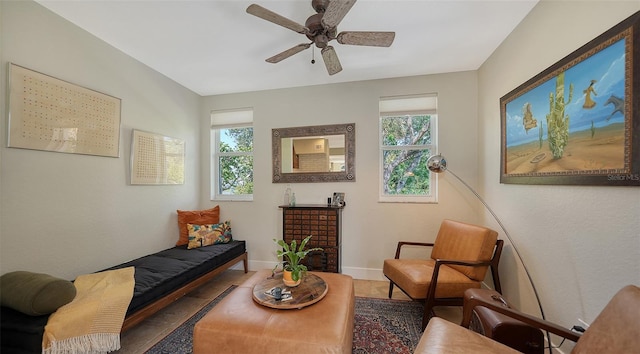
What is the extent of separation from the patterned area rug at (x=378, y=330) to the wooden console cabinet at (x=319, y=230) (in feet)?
2.02

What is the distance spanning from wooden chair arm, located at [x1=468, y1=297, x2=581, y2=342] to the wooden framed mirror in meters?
1.93

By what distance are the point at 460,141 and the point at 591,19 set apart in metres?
1.57

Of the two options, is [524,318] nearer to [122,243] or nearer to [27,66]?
[122,243]

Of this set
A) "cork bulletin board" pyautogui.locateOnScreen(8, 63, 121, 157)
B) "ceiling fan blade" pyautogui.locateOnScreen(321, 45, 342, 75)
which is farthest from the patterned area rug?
"ceiling fan blade" pyautogui.locateOnScreen(321, 45, 342, 75)

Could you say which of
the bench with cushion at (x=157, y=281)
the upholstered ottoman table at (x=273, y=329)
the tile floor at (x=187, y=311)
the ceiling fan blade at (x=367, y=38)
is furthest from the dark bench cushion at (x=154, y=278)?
the ceiling fan blade at (x=367, y=38)

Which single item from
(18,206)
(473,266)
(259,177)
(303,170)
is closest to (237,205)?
(259,177)

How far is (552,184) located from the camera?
1569 millimetres

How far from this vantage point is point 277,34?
2.09m

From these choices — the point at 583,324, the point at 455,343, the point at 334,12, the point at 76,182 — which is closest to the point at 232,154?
the point at 76,182

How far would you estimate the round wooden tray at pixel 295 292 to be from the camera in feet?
4.84

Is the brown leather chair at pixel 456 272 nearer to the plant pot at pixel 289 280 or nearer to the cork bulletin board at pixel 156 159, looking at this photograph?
the plant pot at pixel 289 280

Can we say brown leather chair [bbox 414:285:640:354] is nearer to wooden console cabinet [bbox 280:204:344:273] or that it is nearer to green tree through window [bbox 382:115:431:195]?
wooden console cabinet [bbox 280:204:344:273]

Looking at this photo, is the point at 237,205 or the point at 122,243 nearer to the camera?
the point at 122,243

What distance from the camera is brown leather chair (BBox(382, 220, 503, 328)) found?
6.22 ft
